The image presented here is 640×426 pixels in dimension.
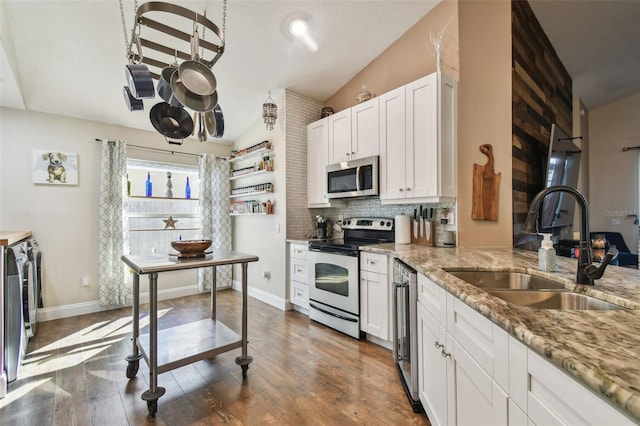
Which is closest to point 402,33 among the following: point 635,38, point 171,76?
point 171,76

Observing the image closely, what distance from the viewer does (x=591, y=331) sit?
29.5 inches

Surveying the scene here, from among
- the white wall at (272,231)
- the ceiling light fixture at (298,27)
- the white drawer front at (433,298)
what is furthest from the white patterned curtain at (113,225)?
the white drawer front at (433,298)

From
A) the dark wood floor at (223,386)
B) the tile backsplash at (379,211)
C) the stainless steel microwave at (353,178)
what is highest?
the stainless steel microwave at (353,178)

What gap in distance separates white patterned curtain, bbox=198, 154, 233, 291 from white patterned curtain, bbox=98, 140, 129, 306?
1.02m

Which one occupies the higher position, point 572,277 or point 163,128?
point 163,128

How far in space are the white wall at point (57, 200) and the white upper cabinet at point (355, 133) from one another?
2.54 m

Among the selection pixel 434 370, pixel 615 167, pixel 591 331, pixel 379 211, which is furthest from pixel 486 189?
pixel 615 167

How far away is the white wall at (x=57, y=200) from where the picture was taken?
3211 mm

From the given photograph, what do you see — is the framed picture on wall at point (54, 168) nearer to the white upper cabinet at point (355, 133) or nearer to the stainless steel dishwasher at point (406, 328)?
the white upper cabinet at point (355, 133)

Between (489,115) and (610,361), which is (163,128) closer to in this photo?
(610,361)

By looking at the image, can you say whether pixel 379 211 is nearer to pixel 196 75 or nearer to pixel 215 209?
pixel 196 75

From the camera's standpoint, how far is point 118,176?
375 cm

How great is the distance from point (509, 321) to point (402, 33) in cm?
316

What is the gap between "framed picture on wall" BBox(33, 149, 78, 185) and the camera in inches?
131
